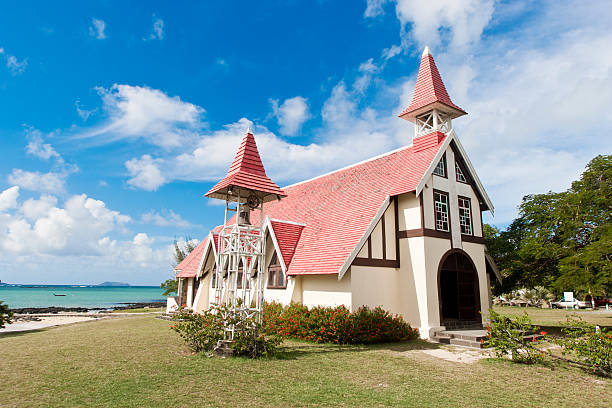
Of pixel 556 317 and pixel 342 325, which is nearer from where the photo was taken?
pixel 342 325

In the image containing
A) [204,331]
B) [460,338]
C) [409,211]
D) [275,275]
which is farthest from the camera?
[275,275]

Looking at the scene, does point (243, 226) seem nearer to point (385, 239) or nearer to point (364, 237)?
point (364, 237)

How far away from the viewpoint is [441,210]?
1702 centimetres

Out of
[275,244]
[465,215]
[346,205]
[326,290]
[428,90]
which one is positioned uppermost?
[428,90]

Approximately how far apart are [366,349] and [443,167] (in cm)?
951

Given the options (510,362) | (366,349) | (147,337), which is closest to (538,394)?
(510,362)

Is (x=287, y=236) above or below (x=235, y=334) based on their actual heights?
above

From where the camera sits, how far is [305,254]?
17156mm

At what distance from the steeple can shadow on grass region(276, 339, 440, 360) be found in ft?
33.5

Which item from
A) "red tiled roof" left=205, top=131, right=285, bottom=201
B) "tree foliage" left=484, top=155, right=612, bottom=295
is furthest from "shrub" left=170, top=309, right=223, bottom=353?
"tree foliage" left=484, top=155, right=612, bottom=295

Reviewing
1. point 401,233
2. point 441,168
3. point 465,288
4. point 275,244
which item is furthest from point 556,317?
point 275,244

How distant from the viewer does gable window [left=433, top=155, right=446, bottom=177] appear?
1730 centimetres

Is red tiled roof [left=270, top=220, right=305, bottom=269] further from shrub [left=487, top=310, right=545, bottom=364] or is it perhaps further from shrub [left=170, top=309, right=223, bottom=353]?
shrub [left=487, top=310, right=545, bottom=364]

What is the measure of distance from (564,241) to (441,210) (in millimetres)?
7558
